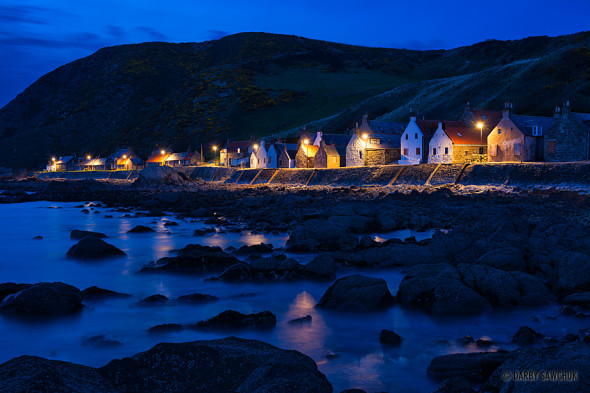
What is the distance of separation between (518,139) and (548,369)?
55.6m

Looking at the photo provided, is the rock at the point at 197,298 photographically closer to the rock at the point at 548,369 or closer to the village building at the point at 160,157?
the rock at the point at 548,369

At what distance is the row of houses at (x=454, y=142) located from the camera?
5100 centimetres

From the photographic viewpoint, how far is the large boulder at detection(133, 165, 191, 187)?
81250 millimetres

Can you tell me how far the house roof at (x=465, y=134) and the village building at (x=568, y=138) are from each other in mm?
10170

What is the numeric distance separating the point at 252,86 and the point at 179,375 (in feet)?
652

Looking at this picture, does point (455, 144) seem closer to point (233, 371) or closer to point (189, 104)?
point (233, 371)

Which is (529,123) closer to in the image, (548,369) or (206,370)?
(548,369)

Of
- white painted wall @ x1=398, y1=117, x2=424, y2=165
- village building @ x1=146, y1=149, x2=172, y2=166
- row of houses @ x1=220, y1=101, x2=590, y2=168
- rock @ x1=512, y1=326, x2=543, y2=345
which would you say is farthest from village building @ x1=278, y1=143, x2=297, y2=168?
rock @ x1=512, y1=326, x2=543, y2=345

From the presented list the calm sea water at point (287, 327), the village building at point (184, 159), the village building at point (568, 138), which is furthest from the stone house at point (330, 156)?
the village building at point (184, 159)

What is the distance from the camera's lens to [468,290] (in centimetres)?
1270

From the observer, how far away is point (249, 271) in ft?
56.4

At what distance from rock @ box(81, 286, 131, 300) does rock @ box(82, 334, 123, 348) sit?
3663mm

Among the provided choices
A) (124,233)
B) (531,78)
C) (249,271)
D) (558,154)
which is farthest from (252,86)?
(249,271)

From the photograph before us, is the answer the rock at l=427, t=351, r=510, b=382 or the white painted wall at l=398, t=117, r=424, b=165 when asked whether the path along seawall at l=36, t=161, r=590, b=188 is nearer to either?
the white painted wall at l=398, t=117, r=424, b=165
